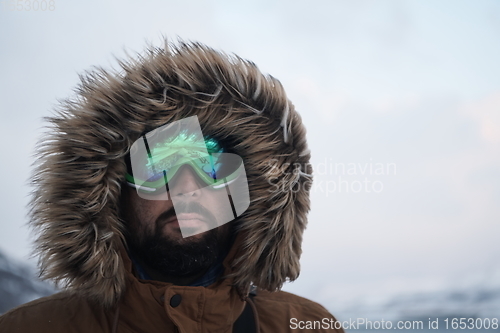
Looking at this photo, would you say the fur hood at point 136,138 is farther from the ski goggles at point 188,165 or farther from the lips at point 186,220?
the lips at point 186,220

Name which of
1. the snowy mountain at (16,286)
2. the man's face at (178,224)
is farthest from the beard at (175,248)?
the snowy mountain at (16,286)

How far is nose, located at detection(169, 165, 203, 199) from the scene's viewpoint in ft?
4.72

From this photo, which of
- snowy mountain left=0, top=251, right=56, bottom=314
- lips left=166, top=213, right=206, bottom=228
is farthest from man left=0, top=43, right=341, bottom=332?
snowy mountain left=0, top=251, right=56, bottom=314

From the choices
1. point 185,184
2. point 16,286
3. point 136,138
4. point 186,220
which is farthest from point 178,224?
point 16,286

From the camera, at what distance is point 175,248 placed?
137 cm

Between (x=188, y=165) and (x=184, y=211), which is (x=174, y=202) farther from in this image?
(x=188, y=165)

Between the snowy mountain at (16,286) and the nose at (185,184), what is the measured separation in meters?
1.48

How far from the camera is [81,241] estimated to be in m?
1.27

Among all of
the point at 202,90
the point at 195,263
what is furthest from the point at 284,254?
the point at 202,90

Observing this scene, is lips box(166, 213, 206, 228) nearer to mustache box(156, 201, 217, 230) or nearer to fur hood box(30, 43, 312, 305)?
mustache box(156, 201, 217, 230)

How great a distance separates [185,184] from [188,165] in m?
0.07

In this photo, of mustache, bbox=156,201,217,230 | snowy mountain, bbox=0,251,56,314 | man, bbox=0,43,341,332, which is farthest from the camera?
snowy mountain, bbox=0,251,56,314

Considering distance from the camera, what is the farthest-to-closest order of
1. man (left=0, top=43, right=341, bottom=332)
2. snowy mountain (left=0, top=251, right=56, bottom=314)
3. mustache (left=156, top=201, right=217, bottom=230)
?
snowy mountain (left=0, top=251, right=56, bottom=314)
mustache (left=156, top=201, right=217, bottom=230)
man (left=0, top=43, right=341, bottom=332)

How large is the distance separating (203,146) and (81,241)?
1.83ft
